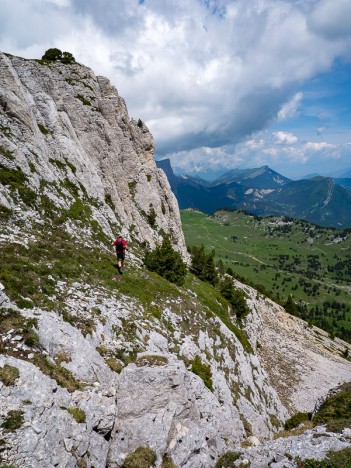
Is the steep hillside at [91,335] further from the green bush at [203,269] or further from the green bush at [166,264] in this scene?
the green bush at [203,269]

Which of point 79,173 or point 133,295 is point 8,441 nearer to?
point 133,295

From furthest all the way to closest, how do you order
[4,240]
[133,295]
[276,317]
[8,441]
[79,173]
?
[276,317] → [79,173] → [133,295] → [4,240] → [8,441]

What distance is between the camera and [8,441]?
34.7ft

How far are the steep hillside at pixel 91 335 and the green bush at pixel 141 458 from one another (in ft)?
0.23

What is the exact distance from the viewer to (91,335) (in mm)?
19109

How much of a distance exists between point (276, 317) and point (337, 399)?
74657 mm

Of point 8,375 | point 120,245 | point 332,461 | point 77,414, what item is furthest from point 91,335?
point 332,461

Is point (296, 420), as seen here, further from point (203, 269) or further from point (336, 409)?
point (203, 269)

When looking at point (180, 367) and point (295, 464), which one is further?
point (180, 367)

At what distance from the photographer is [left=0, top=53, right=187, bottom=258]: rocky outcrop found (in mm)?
37875

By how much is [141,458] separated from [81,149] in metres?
49.9

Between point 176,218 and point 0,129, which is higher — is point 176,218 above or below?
below

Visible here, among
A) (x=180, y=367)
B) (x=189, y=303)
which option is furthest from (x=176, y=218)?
(x=180, y=367)

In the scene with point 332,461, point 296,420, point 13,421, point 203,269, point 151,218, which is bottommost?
point 296,420
